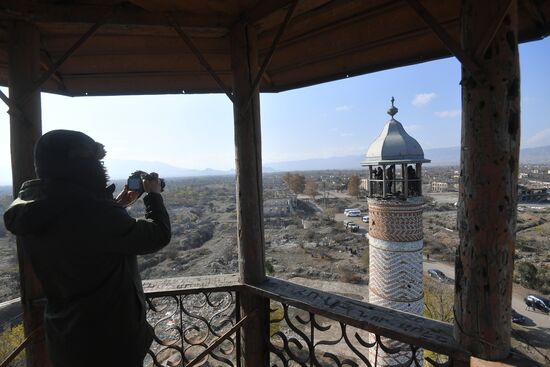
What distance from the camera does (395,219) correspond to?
10945 mm

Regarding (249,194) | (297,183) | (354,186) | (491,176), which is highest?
(491,176)

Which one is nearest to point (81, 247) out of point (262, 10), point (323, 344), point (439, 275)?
point (262, 10)

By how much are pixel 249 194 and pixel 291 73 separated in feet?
5.23

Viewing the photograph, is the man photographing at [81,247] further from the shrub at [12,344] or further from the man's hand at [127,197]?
the shrub at [12,344]

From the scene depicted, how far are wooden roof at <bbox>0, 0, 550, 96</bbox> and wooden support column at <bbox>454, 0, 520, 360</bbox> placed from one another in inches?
36.1

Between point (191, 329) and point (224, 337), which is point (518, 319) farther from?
point (224, 337)

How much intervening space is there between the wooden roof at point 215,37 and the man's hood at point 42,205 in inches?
58.1

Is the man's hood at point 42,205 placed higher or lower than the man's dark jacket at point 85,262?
higher

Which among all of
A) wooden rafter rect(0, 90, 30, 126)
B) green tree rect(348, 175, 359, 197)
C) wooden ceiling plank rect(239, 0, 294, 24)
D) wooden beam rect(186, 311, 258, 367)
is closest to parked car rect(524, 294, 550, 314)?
wooden beam rect(186, 311, 258, 367)

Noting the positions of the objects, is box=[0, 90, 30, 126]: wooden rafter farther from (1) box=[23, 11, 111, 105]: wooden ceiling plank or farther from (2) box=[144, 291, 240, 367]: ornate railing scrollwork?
(2) box=[144, 291, 240, 367]: ornate railing scrollwork

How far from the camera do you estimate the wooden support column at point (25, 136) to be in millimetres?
2338

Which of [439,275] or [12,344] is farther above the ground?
[12,344]

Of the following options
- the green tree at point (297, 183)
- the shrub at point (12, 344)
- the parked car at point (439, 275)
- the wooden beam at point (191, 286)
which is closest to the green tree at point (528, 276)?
the parked car at point (439, 275)

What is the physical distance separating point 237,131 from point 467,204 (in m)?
1.57
